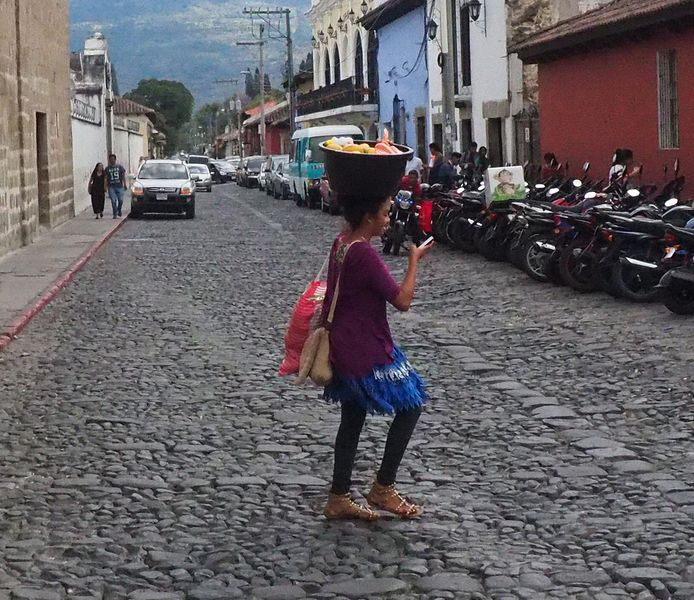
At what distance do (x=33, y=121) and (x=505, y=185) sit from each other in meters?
11.3

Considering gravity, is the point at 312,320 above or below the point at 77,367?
above

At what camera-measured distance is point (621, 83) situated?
20922 mm

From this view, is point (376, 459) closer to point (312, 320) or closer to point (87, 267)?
point (312, 320)

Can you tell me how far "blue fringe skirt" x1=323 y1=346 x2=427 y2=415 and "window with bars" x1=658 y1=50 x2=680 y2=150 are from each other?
14320 mm

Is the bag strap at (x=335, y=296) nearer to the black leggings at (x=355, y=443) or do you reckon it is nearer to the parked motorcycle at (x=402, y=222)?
the black leggings at (x=355, y=443)

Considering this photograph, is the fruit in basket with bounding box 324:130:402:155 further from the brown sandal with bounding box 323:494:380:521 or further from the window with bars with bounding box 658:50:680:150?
the window with bars with bounding box 658:50:680:150

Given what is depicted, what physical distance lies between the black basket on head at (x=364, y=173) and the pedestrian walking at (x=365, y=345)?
0.16ft

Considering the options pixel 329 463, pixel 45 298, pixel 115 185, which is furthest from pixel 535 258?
pixel 115 185

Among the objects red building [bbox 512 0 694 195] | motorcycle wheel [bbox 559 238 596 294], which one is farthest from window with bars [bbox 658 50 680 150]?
motorcycle wheel [bbox 559 238 596 294]

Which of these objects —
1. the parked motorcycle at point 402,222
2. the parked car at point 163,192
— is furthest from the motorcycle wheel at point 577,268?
the parked car at point 163,192

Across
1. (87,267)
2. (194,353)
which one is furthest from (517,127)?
(194,353)

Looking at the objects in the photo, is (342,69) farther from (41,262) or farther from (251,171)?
(41,262)

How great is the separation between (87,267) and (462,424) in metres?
12.7

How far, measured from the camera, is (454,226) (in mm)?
19531
